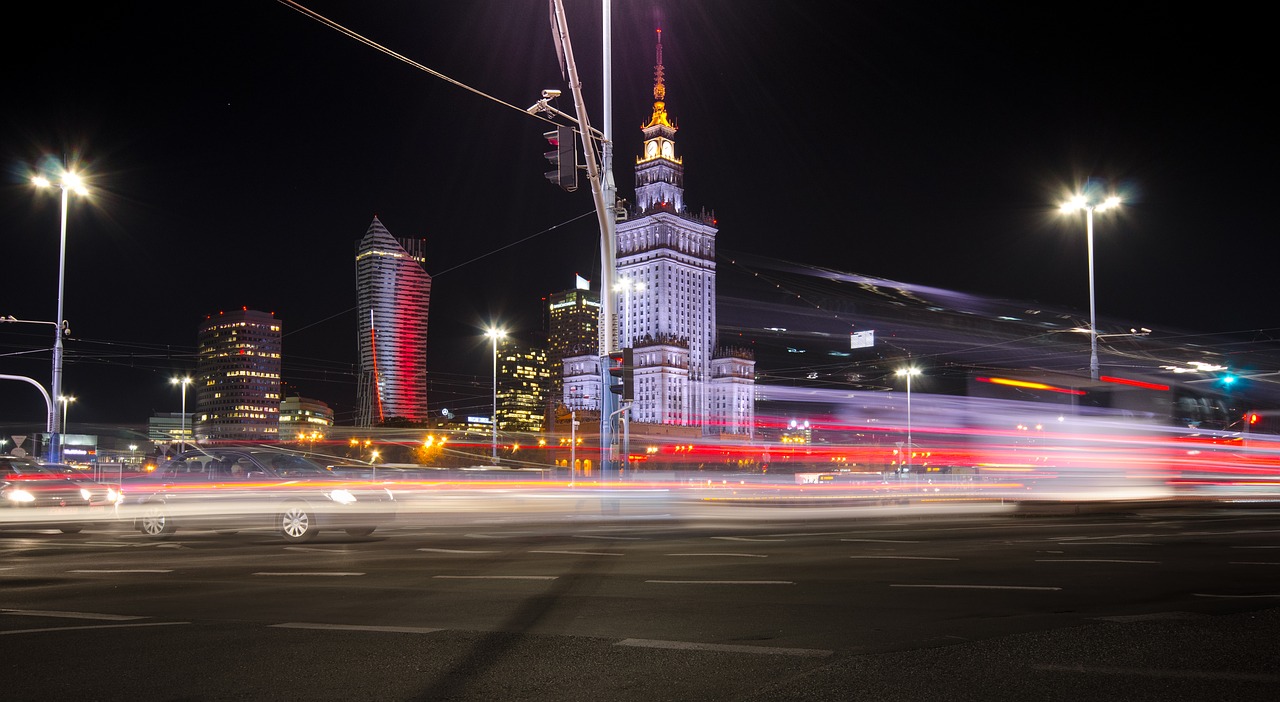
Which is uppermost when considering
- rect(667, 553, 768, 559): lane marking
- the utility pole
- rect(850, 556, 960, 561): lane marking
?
the utility pole

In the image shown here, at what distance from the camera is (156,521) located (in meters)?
16.9

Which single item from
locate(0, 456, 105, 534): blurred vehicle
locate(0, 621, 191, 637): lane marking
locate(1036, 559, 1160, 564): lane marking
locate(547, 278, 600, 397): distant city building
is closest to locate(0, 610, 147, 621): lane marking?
locate(0, 621, 191, 637): lane marking

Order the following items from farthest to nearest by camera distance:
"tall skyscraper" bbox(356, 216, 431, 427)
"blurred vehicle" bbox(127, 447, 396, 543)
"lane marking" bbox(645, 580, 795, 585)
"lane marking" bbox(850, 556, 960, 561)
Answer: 1. "tall skyscraper" bbox(356, 216, 431, 427)
2. "blurred vehicle" bbox(127, 447, 396, 543)
3. "lane marking" bbox(850, 556, 960, 561)
4. "lane marking" bbox(645, 580, 795, 585)

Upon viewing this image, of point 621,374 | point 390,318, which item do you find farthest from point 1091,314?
point 390,318

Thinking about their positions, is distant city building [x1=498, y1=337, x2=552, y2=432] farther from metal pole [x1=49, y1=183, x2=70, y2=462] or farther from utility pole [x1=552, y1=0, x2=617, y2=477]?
utility pole [x1=552, y1=0, x2=617, y2=477]

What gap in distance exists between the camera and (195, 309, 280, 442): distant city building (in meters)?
111

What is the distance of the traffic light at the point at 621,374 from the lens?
2181cm

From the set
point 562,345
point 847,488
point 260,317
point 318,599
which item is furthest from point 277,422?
point 318,599

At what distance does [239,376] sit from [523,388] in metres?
75.0

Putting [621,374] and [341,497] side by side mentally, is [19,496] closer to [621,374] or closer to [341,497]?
[341,497]

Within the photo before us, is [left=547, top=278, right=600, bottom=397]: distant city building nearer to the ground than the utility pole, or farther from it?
farther from it

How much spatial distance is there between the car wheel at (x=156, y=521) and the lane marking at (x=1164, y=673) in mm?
15556

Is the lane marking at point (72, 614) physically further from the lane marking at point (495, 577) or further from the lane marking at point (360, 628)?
the lane marking at point (495, 577)

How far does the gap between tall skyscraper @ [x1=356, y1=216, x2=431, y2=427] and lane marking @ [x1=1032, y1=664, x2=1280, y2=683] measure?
515 ft
